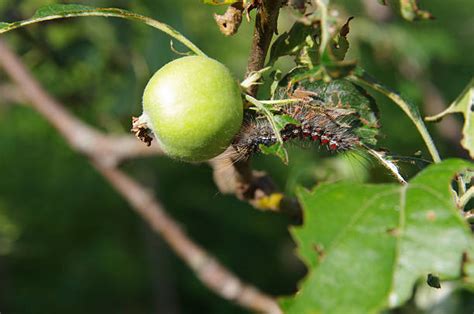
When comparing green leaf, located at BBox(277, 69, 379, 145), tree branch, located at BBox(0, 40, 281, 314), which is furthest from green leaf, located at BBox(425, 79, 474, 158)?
tree branch, located at BBox(0, 40, 281, 314)

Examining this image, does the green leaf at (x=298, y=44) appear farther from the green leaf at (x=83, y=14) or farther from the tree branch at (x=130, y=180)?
the tree branch at (x=130, y=180)

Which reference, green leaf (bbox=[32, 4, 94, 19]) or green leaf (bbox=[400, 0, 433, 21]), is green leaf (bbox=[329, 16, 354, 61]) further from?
green leaf (bbox=[32, 4, 94, 19])

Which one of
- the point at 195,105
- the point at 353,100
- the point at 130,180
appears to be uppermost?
the point at 195,105

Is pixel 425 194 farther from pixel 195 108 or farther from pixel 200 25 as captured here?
pixel 200 25

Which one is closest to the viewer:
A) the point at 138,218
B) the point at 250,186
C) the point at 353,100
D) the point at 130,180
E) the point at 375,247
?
the point at 375,247

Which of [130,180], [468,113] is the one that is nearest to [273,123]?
[468,113]

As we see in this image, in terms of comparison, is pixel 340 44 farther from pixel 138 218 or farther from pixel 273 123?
pixel 138 218

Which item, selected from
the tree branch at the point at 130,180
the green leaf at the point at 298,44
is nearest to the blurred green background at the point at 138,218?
the tree branch at the point at 130,180
